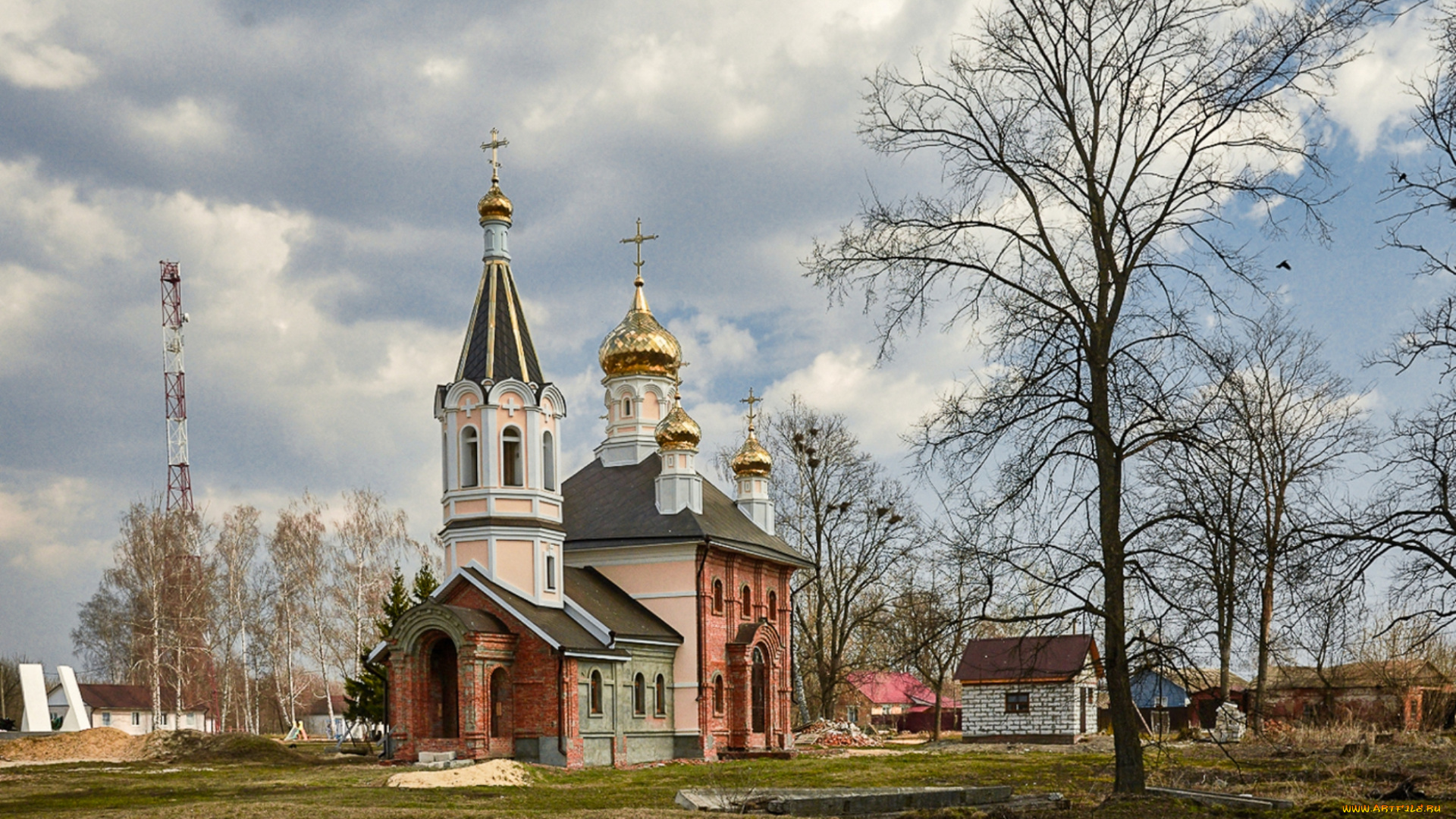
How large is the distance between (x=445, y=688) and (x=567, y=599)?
11.2ft

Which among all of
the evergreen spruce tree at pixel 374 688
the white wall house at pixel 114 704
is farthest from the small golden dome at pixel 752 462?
the white wall house at pixel 114 704

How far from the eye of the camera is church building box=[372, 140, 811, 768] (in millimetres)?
27547

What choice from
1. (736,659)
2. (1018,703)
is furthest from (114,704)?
(1018,703)

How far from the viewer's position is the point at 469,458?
98.9 feet

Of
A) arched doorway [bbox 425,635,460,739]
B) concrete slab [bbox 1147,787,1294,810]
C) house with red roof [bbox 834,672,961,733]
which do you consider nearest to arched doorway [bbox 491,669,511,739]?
arched doorway [bbox 425,635,460,739]

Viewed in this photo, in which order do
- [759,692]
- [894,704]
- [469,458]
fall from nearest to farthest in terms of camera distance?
[469,458]
[759,692]
[894,704]

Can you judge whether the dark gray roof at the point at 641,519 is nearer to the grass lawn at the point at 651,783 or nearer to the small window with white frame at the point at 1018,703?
the grass lawn at the point at 651,783

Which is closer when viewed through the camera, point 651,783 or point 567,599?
point 651,783

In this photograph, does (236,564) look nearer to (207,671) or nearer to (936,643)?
(207,671)

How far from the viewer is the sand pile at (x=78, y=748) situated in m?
31.7

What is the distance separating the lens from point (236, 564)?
52.9m

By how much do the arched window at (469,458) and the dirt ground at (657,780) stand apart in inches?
262

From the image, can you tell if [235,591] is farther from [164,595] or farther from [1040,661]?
[1040,661]

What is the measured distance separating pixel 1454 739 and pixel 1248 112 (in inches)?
888
